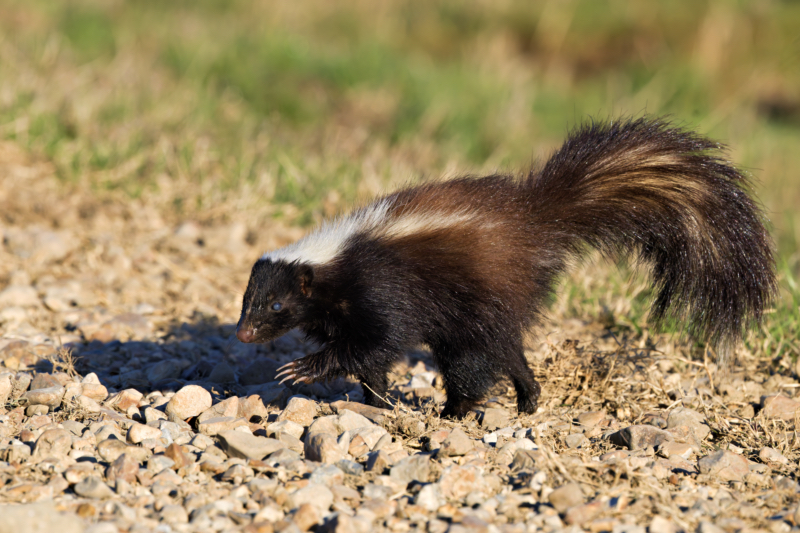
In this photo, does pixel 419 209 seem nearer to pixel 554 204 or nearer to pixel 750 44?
pixel 554 204

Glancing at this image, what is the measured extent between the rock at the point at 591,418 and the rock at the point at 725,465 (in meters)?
0.67

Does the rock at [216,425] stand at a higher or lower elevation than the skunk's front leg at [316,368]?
lower

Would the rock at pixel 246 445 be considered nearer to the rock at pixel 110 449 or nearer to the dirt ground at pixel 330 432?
the dirt ground at pixel 330 432

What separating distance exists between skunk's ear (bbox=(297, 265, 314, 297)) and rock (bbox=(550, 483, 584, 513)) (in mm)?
1911

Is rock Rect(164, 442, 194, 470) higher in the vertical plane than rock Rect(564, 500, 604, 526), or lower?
lower

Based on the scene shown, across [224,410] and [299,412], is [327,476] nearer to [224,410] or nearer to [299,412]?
[299,412]

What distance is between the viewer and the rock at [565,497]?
10.8ft

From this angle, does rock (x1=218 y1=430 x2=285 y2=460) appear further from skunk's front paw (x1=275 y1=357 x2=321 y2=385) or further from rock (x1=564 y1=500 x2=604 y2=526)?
rock (x1=564 y1=500 x2=604 y2=526)

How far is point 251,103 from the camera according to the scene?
10742 mm

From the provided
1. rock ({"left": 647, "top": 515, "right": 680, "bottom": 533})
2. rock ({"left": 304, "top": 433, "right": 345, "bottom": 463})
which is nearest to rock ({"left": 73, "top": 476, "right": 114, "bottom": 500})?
rock ({"left": 304, "top": 433, "right": 345, "bottom": 463})

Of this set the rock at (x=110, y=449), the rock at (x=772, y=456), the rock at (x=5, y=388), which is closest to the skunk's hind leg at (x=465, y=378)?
the rock at (x=772, y=456)

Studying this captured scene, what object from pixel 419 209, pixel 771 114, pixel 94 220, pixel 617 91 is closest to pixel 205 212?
pixel 94 220

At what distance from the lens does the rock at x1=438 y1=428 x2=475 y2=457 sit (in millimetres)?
3777

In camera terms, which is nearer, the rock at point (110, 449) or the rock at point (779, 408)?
the rock at point (110, 449)
